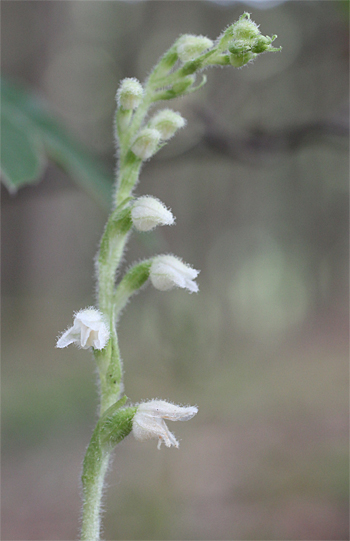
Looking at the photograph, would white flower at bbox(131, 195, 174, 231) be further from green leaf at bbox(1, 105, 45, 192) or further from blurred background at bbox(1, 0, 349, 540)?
blurred background at bbox(1, 0, 349, 540)

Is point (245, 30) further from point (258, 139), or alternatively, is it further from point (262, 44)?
point (258, 139)

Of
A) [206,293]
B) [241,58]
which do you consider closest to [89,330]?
[241,58]

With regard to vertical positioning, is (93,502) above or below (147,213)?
below

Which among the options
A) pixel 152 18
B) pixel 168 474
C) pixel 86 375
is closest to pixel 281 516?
pixel 168 474

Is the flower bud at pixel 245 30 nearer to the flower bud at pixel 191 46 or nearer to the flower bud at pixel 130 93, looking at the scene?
the flower bud at pixel 191 46

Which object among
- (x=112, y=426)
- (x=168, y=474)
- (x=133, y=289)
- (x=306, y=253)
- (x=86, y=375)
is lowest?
(x=112, y=426)

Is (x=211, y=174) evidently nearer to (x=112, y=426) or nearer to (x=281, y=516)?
(x=281, y=516)

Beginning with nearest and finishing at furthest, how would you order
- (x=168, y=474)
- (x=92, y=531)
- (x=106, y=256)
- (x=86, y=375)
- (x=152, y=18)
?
(x=92, y=531), (x=106, y=256), (x=168, y=474), (x=86, y=375), (x=152, y=18)

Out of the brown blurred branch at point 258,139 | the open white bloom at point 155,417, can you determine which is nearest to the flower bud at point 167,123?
the open white bloom at point 155,417
